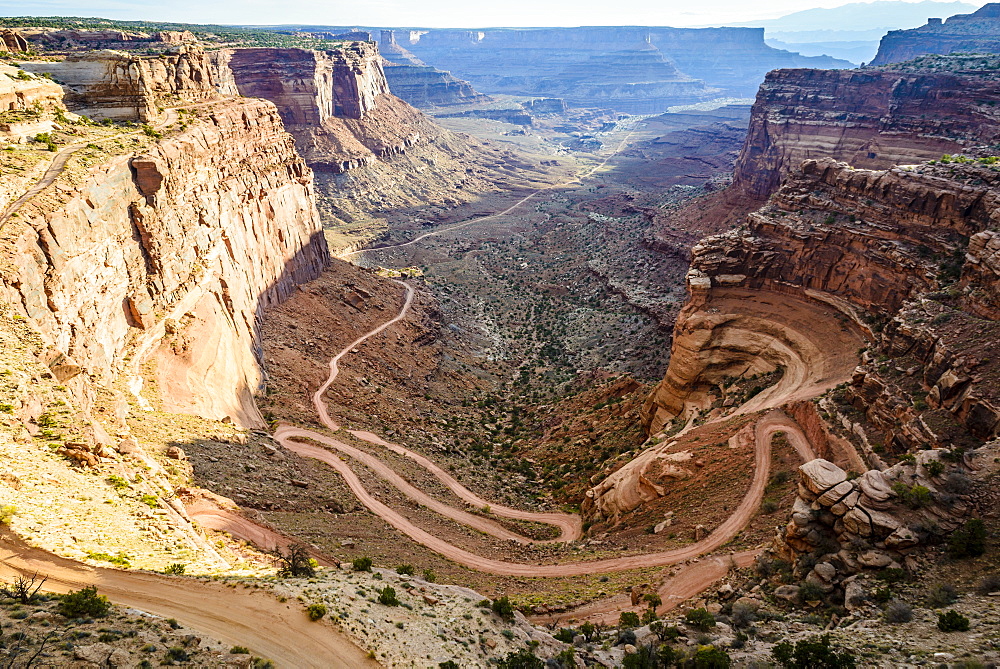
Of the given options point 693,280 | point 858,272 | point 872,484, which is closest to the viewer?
point 872,484

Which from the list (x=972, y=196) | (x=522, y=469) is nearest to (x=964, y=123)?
(x=972, y=196)

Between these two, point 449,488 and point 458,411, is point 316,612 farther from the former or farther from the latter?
point 458,411

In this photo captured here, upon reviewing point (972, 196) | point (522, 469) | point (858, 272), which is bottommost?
point (522, 469)

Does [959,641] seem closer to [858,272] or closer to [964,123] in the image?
[858,272]

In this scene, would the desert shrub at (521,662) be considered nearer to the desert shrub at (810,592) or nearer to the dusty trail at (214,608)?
the dusty trail at (214,608)

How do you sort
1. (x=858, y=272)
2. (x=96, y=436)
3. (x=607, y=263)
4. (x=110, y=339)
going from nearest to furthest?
(x=96, y=436), (x=110, y=339), (x=858, y=272), (x=607, y=263)

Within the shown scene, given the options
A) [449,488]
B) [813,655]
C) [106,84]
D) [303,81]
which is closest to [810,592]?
[813,655]

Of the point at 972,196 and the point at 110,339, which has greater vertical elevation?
the point at 972,196

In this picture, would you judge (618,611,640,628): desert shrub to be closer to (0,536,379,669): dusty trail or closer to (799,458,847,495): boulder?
(799,458,847,495): boulder
